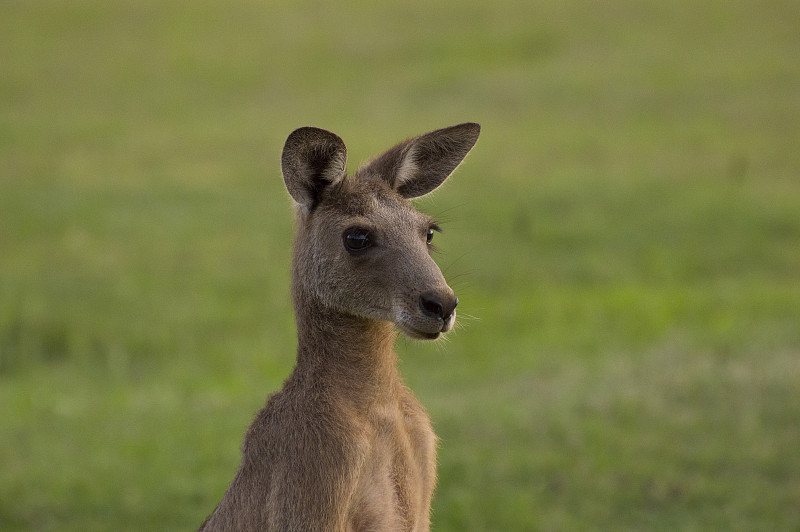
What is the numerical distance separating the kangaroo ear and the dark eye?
10.7 inches

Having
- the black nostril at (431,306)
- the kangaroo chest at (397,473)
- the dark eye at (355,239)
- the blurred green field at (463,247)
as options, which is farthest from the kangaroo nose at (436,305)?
the blurred green field at (463,247)

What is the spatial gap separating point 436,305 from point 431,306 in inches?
0.9

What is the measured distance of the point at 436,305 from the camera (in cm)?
405

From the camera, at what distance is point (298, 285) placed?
4.46m

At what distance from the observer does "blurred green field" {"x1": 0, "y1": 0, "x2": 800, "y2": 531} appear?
901 centimetres

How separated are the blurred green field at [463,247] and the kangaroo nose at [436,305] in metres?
1.19

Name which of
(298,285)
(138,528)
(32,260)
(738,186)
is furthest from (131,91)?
(298,285)

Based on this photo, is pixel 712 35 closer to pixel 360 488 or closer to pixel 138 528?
pixel 138 528

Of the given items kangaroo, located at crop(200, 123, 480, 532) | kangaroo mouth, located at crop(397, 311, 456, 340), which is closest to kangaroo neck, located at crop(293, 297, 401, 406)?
kangaroo, located at crop(200, 123, 480, 532)

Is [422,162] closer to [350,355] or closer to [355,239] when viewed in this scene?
[355,239]

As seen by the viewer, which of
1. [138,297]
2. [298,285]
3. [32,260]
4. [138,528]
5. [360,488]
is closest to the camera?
[360,488]

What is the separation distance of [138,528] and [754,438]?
5134 mm

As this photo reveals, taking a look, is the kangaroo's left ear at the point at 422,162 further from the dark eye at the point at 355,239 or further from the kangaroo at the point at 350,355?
the dark eye at the point at 355,239

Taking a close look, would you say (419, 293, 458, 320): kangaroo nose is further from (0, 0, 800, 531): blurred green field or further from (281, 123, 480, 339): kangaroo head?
(0, 0, 800, 531): blurred green field
